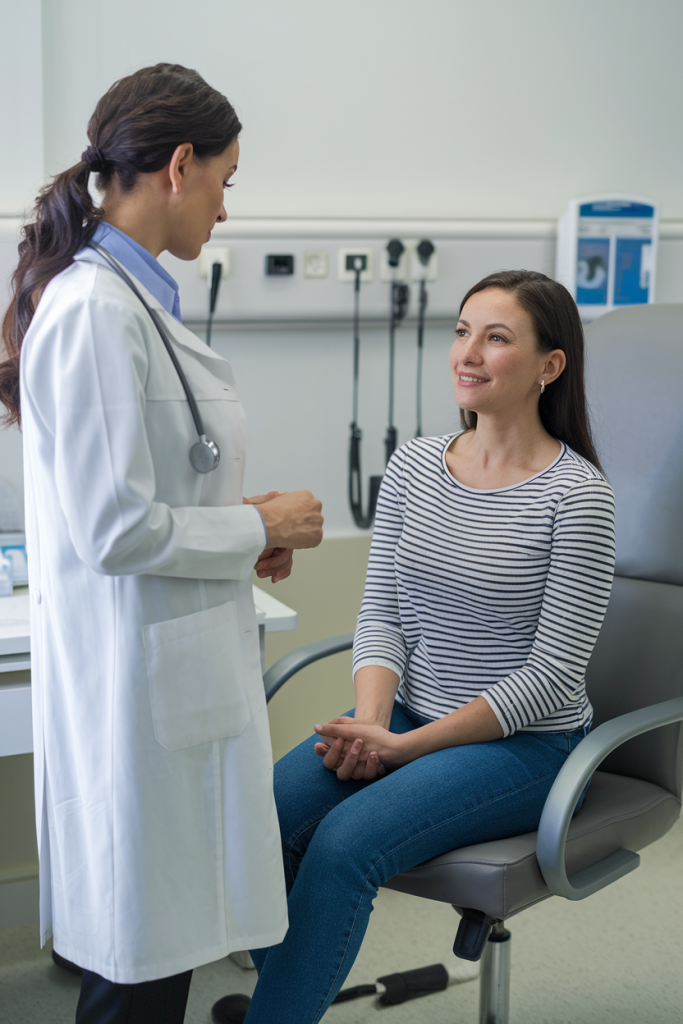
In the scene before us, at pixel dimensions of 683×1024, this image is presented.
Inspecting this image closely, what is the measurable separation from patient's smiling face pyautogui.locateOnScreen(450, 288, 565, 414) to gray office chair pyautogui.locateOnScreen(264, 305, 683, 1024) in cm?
22

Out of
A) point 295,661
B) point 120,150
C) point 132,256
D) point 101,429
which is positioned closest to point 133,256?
point 132,256

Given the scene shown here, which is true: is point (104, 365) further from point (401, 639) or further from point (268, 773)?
point (401, 639)

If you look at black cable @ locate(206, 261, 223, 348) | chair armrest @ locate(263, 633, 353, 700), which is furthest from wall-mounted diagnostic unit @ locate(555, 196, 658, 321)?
chair armrest @ locate(263, 633, 353, 700)

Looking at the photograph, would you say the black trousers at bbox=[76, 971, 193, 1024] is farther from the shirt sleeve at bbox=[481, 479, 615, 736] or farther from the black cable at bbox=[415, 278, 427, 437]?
the black cable at bbox=[415, 278, 427, 437]

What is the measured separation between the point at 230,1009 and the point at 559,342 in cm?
129

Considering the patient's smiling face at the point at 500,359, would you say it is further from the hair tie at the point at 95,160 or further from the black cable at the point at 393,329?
the black cable at the point at 393,329

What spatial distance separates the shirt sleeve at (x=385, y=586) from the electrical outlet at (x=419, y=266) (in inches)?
35.4

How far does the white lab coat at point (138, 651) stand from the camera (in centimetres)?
86

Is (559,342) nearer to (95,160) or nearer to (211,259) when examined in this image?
(95,160)

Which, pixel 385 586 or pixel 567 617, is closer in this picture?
pixel 567 617

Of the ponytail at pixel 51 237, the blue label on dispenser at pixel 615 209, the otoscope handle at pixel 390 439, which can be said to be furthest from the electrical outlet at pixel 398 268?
the ponytail at pixel 51 237

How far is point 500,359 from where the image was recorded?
1321 millimetres

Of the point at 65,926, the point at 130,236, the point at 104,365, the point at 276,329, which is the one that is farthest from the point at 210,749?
the point at 276,329

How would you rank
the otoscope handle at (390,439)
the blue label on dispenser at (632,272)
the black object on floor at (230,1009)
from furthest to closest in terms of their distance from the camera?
the blue label on dispenser at (632,272) → the otoscope handle at (390,439) → the black object on floor at (230,1009)
